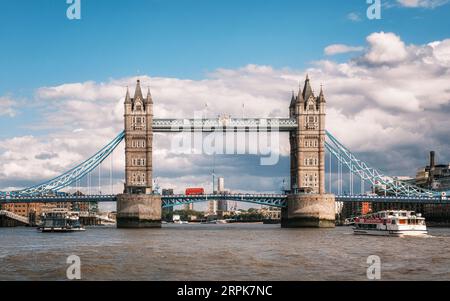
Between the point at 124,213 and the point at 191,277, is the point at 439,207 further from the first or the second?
the point at 191,277

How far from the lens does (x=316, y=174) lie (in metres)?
117

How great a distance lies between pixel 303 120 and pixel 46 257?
76.4 metres

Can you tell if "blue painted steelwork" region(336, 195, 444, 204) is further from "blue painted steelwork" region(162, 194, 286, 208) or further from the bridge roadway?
"blue painted steelwork" region(162, 194, 286, 208)

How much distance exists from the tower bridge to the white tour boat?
1144 inches

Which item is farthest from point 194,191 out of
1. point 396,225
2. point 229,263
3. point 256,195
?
point 229,263

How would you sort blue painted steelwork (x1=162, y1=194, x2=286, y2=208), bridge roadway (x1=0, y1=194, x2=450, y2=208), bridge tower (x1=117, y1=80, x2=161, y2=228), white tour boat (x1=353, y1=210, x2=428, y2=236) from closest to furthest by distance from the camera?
white tour boat (x1=353, y1=210, x2=428, y2=236) < blue painted steelwork (x1=162, y1=194, x2=286, y2=208) < bridge roadway (x1=0, y1=194, x2=450, y2=208) < bridge tower (x1=117, y1=80, x2=161, y2=228)

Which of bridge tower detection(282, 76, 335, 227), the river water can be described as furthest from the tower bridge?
the river water

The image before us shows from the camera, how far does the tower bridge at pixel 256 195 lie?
11000 centimetres

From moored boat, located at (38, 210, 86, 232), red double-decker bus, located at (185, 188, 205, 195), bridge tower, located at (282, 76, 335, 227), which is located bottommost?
moored boat, located at (38, 210, 86, 232)

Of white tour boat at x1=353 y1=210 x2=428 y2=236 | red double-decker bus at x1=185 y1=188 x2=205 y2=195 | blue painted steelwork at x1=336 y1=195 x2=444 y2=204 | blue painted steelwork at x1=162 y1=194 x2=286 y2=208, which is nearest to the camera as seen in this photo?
white tour boat at x1=353 y1=210 x2=428 y2=236

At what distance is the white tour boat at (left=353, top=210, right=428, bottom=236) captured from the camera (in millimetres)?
73562

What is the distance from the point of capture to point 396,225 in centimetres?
7338

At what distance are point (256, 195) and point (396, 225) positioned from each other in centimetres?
4224
